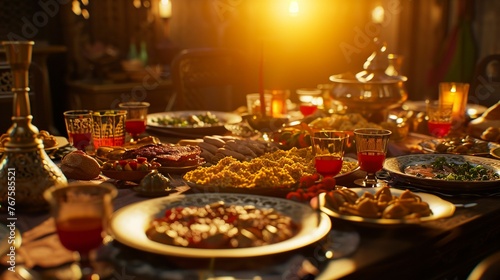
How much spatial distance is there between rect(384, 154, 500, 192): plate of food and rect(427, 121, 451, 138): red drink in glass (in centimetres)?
52

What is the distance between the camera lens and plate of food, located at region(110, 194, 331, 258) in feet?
3.59

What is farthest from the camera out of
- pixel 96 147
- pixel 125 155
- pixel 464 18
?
pixel 464 18

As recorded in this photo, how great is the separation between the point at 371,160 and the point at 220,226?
663mm

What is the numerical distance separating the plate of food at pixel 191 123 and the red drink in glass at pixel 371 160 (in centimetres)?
97

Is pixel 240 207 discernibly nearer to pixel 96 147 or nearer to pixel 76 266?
pixel 76 266

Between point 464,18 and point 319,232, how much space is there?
189 inches

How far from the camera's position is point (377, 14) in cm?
564

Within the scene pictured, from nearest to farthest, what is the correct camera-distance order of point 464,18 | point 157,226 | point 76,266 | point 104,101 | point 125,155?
1. point 76,266
2. point 157,226
3. point 125,155
4. point 104,101
5. point 464,18

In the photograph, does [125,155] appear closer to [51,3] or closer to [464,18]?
[51,3]

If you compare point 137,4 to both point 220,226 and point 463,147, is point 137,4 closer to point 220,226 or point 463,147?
point 463,147

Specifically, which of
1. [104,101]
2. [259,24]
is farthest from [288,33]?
[104,101]

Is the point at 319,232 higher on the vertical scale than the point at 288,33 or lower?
lower

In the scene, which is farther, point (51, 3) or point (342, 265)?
point (51, 3)

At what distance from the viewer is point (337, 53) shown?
576 cm
